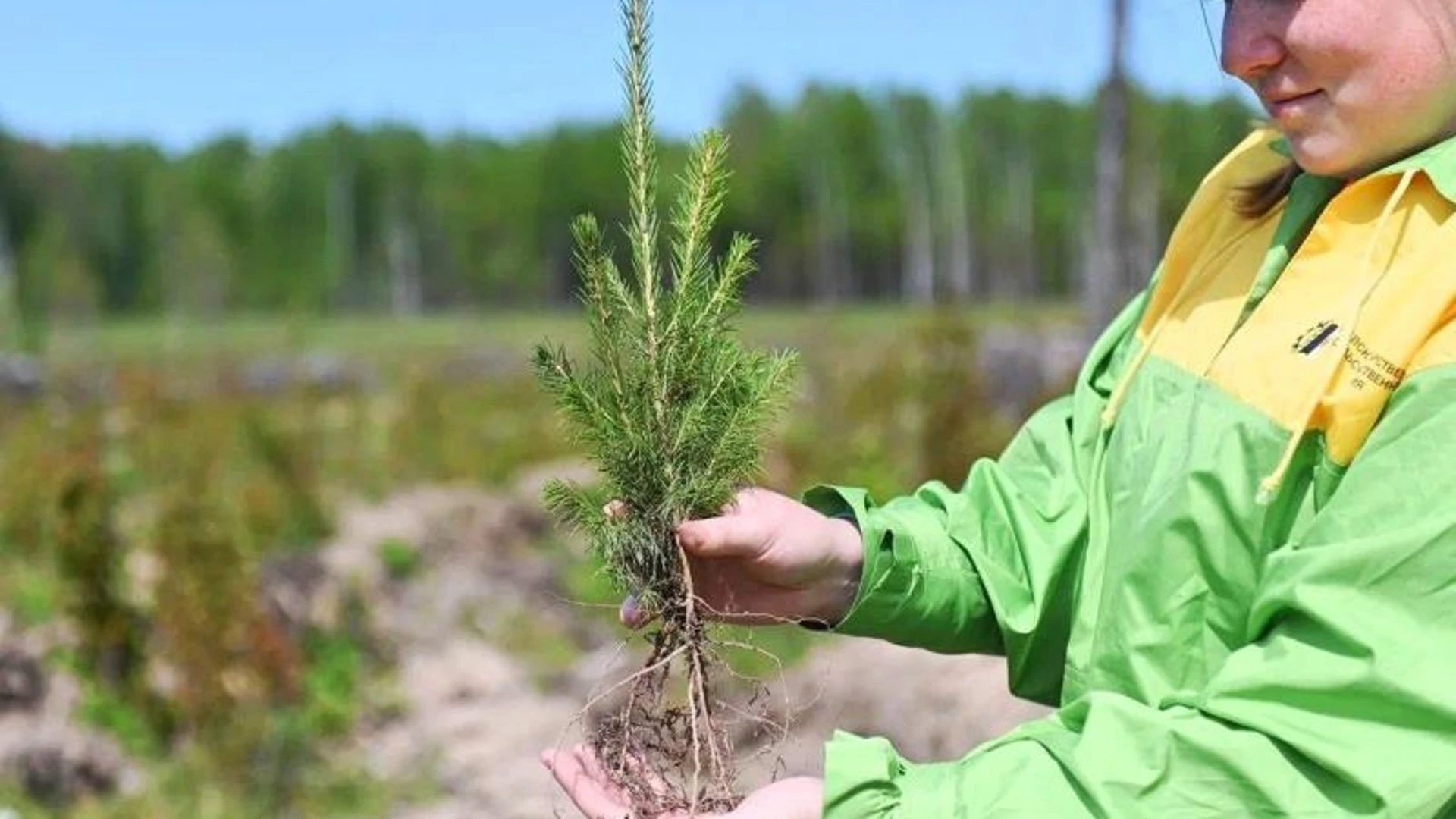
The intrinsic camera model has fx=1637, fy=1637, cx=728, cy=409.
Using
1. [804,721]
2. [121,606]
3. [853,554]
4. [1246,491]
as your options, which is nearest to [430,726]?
[121,606]

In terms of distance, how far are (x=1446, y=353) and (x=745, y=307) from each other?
69 cm

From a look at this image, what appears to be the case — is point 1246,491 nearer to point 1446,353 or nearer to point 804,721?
point 1446,353

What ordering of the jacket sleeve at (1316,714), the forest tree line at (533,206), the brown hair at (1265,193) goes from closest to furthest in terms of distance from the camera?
1. the jacket sleeve at (1316,714)
2. the brown hair at (1265,193)
3. the forest tree line at (533,206)

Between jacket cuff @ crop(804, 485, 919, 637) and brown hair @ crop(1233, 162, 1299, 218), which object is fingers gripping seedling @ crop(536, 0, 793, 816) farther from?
brown hair @ crop(1233, 162, 1299, 218)

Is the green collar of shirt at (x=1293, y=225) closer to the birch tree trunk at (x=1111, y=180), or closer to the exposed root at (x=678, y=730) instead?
the exposed root at (x=678, y=730)

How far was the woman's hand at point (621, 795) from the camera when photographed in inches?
51.7

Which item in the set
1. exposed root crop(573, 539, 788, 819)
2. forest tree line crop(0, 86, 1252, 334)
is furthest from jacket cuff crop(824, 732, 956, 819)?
forest tree line crop(0, 86, 1252, 334)

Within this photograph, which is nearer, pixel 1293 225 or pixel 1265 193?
pixel 1293 225

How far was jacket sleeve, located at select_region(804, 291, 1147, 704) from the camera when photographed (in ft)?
5.97

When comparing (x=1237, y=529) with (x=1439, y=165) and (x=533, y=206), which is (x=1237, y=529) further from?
(x=533, y=206)

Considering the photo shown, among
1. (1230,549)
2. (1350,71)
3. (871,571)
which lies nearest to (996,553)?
(871,571)

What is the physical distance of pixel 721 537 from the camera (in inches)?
63.5

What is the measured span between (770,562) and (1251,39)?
27.2 inches

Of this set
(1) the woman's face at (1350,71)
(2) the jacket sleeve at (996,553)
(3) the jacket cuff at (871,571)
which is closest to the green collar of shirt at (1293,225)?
(1) the woman's face at (1350,71)
